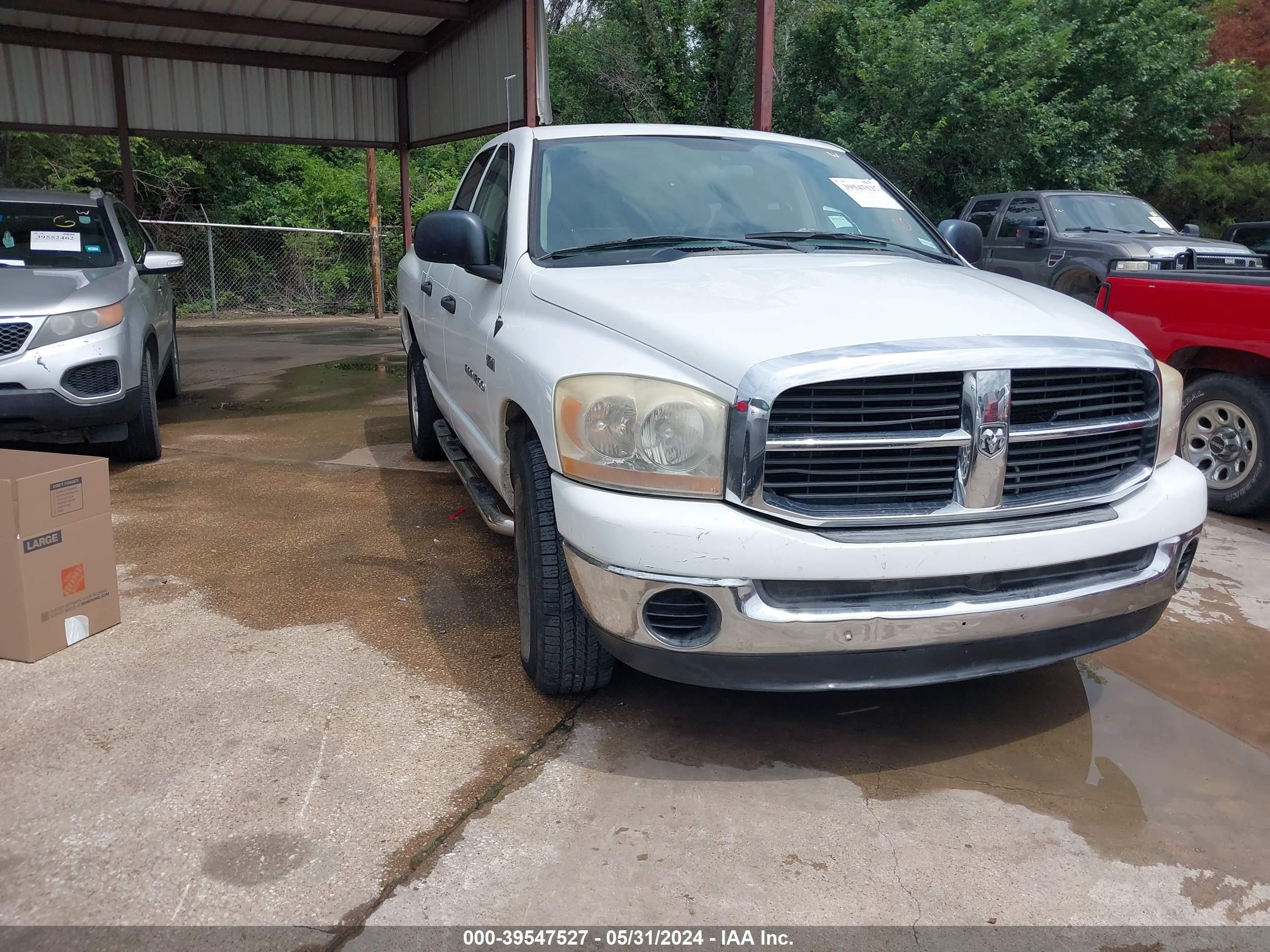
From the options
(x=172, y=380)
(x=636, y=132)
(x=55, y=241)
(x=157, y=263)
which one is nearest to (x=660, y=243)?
(x=636, y=132)

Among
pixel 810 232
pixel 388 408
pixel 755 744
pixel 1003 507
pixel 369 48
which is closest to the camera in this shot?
pixel 1003 507

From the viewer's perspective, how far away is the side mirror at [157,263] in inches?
261

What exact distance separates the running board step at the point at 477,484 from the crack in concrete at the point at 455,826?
0.66 metres

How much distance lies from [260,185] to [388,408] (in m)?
17.0

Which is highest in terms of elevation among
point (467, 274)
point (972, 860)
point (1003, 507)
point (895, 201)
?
point (895, 201)

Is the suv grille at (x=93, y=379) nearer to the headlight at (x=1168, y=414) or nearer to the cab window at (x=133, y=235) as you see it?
the cab window at (x=133, y=235)

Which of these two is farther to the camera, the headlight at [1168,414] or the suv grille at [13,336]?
the suv grille at [13,336]

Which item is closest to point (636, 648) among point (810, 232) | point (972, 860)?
point (972, 860)

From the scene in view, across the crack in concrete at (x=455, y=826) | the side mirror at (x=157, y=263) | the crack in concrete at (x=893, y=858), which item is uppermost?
the side mirror at (x=157, y=263)

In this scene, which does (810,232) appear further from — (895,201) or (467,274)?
(467,274)

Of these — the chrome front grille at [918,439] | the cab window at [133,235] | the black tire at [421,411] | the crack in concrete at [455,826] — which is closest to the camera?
the crack in concrete at [455,826]

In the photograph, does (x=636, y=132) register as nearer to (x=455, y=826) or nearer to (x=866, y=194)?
(x=866, y=194)

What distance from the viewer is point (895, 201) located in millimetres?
4340

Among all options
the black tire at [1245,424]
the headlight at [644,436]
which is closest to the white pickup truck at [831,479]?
the headlight at [644,436]
